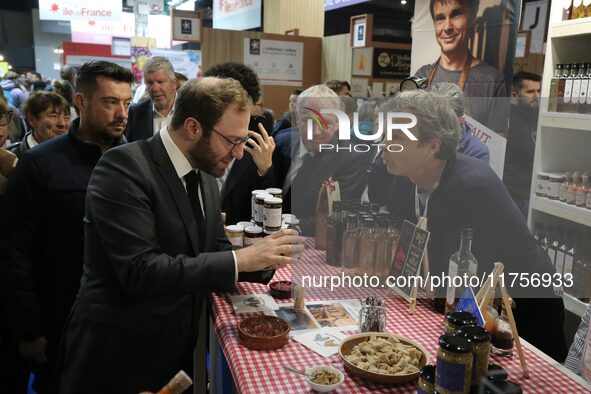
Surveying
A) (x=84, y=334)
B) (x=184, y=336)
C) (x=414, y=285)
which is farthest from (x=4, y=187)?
(x=414, y=285)

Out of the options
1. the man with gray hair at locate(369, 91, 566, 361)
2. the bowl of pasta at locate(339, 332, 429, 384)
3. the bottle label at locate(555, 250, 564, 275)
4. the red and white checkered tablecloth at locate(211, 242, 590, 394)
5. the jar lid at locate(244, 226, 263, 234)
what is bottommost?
the red and white checkered tablecloth at locate(211, 242, 590, 394)

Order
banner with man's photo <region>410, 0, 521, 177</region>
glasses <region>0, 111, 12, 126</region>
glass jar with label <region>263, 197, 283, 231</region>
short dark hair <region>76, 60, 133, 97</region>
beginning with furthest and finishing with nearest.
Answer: banner with man's photo <region>410, 0, 521, 177</region>, glasses <region>0, 111, 12, 126</region>, short dark hair <region>76, 60, 133, 97</region>, glass jar with label <region>263, 197, 283, 231</region>

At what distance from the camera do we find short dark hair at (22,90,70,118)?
321cm

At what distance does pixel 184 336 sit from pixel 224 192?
1.10 meters

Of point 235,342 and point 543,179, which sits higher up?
point 543,179

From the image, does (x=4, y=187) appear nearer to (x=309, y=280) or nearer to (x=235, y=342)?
(x=235, y=342)

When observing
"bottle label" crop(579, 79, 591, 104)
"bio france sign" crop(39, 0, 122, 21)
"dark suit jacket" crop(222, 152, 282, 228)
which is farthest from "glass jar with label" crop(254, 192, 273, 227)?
"bio france sign" crop(39, 0, 122, 21)

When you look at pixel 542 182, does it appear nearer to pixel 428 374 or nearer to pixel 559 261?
pixel 559 261

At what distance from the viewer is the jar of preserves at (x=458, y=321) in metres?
1.34

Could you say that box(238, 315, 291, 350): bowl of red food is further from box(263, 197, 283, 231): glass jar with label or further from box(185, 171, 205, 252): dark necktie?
box(263, 197, 283, 231): glass jar with label

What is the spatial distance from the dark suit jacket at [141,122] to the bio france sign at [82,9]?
20.7 feet

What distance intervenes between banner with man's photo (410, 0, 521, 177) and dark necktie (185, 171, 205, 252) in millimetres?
2236

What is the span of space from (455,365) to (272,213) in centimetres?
113

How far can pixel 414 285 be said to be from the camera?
1756mm
